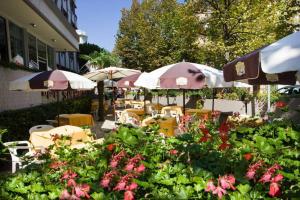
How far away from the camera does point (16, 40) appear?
43.8 feet

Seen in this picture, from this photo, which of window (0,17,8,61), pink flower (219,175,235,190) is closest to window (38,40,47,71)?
window (0,17,8,61)

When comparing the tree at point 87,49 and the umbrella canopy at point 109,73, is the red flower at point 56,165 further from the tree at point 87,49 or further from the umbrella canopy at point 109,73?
the tree at point 87,49

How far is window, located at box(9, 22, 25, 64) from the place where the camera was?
12703mm

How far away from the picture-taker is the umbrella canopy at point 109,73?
15.9m

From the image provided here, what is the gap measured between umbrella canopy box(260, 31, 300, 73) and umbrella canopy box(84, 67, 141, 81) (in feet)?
38.6

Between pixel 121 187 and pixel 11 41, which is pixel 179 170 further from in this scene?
pixel 11 41

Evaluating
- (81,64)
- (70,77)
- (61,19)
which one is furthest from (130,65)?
(70,77)

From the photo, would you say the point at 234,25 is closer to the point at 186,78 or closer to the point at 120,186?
the point at 186,78

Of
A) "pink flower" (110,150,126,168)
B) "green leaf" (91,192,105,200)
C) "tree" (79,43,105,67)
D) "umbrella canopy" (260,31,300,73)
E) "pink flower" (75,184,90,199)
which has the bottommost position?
"green leaf" (91,192,105,200)

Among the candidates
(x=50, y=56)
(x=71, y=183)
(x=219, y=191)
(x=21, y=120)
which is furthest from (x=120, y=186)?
(x=50, y=56)

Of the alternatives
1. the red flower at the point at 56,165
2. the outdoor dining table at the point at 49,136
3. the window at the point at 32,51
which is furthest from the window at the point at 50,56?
the red flower at the point at 56,165

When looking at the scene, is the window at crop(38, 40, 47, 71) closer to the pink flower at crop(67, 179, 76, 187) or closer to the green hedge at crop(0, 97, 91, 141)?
the green hedge at crop(0, 97, 91, 141)

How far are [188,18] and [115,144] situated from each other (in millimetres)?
20082

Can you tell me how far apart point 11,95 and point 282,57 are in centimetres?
889
